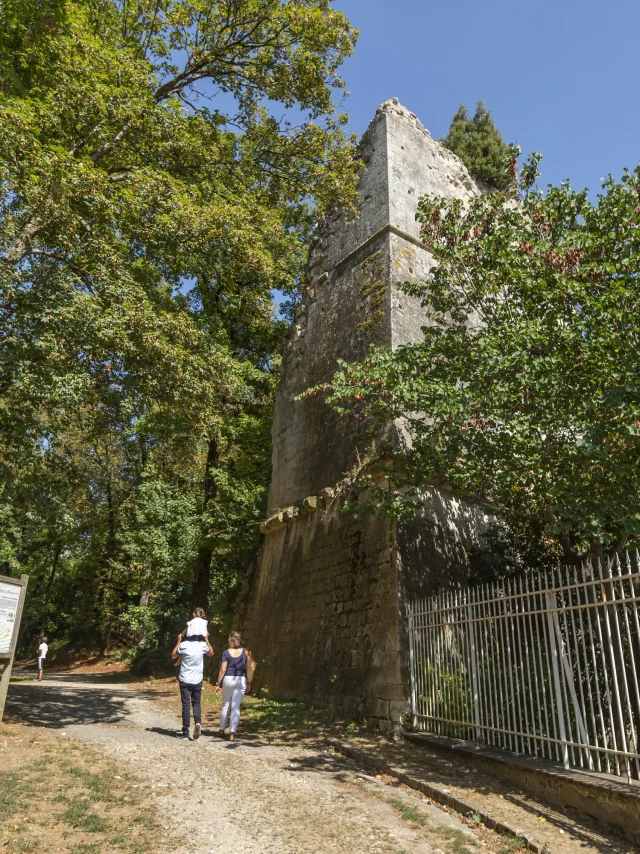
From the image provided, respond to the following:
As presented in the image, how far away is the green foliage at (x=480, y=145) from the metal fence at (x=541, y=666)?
13.8 m

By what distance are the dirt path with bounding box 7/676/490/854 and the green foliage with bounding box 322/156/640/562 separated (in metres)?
2.97

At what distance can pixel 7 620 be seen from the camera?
267 inches

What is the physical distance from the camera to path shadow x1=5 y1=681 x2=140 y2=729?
806 cm

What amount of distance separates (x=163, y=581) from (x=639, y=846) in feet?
54.4

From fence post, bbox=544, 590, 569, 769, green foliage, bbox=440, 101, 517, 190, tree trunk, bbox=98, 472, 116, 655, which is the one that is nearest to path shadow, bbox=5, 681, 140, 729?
fence post, bbox=544, 590, 569, 769

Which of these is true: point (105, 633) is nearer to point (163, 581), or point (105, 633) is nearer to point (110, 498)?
point (110, 498)

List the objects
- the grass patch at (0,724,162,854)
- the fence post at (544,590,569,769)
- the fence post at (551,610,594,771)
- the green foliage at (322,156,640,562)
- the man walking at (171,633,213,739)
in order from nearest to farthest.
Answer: the grass patch at (0,724,162,854) → the fence post at (551,610,594,771) → the fence post at (544,590,569,769) → the green foliage at (322,156,640,562) → the man walking at (171,633,213,739)

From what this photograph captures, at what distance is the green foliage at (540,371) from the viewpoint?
5.95 meters

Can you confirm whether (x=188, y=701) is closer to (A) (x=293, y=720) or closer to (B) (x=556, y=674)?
(A) (x=293, y=720)

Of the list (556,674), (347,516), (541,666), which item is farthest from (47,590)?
(556,674)

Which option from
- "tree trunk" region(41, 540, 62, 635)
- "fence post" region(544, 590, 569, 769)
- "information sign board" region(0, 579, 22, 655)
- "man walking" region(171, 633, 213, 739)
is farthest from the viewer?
"tree trunk" region(41, 540, 62, 635)

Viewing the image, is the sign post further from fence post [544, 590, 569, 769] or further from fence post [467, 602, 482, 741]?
fence post [544, 590, 569, 769]

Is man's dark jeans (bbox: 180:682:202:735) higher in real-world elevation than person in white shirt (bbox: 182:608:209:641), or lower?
lower

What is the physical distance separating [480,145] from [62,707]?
18306 millimetres
